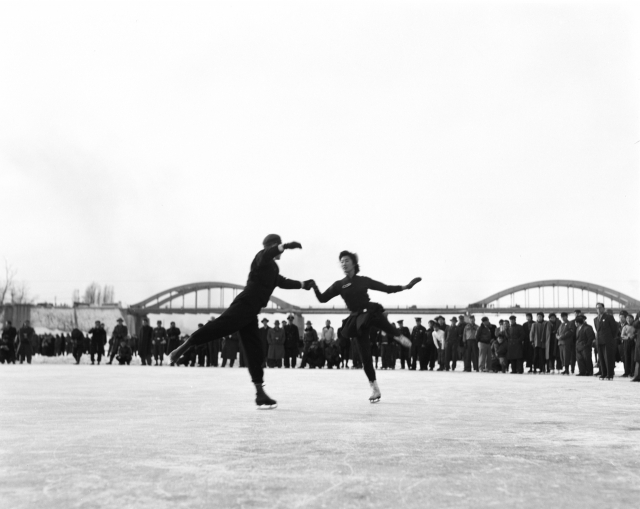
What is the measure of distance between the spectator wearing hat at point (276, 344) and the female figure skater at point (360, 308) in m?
14.0

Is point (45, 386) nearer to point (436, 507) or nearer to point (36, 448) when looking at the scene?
point (36, 448)

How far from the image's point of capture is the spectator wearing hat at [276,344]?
21.9 metres

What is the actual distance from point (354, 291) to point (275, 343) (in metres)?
14.2

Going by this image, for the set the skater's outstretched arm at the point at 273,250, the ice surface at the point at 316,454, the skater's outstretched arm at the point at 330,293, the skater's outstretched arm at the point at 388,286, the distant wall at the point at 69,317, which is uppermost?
the distant wall at the point at 69,317

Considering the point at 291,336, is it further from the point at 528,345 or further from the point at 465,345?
the point at 528,345

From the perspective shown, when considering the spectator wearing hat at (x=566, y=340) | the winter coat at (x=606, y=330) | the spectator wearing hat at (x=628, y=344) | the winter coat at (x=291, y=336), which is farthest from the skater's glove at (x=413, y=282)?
the winter coat at (x=291, y=336)

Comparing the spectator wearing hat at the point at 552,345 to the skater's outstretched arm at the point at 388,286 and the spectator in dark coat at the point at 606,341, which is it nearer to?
the spectator in dark coat at the point at 606,341

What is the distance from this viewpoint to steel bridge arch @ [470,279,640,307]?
11044cm

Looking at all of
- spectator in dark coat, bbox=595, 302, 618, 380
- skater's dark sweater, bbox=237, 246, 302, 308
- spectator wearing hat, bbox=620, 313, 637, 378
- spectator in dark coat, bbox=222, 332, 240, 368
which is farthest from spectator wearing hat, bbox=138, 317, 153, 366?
skater's dark sweater, bbox=237, 246, 302, 308

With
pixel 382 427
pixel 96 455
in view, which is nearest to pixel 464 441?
pixel 382 427

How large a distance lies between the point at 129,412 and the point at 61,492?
3.52 metres

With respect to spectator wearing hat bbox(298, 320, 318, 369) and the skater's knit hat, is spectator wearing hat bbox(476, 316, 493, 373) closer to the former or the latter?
spectator wearing hat bbox(298, 320, 318, 369)

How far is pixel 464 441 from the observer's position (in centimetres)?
495

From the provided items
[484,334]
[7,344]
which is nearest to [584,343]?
[484,334]
